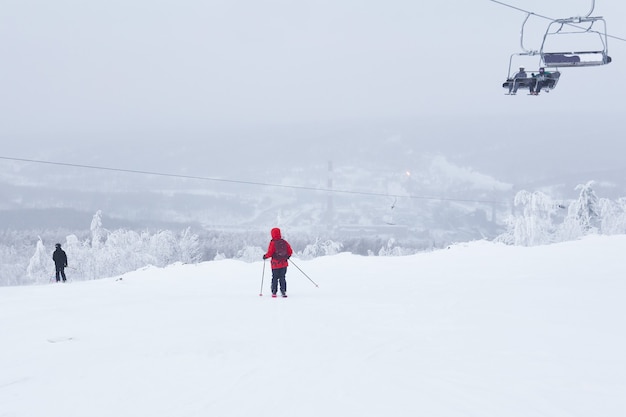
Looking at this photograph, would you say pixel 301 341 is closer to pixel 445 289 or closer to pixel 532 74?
pixel 445 289

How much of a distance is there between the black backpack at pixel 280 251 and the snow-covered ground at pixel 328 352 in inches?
36.6

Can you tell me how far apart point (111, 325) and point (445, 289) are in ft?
23.8

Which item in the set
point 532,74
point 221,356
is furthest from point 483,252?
point 221,356

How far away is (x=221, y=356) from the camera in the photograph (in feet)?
21.5

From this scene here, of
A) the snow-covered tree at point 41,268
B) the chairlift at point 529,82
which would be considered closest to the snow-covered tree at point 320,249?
the snow-covered tree at point 41,268

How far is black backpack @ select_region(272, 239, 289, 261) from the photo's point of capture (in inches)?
457

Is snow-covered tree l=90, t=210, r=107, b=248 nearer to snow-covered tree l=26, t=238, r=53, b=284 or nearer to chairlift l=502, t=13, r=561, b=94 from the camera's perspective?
snow-covered tree l=26, t=238, r=53, b=284

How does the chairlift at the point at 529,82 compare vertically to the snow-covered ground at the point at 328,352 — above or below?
above

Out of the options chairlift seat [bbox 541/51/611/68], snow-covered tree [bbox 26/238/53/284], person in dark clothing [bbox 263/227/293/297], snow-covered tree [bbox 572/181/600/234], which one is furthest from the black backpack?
snow-covered tree [bbox 26/238/53/284]

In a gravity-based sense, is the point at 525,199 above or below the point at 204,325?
above

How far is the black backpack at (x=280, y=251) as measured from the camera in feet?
38.1

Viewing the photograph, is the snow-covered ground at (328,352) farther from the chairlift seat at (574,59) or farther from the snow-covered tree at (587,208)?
the snow-covered tree at (587,208)

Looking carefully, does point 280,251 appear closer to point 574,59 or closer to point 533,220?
point 574,59

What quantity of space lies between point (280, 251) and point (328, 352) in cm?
513
